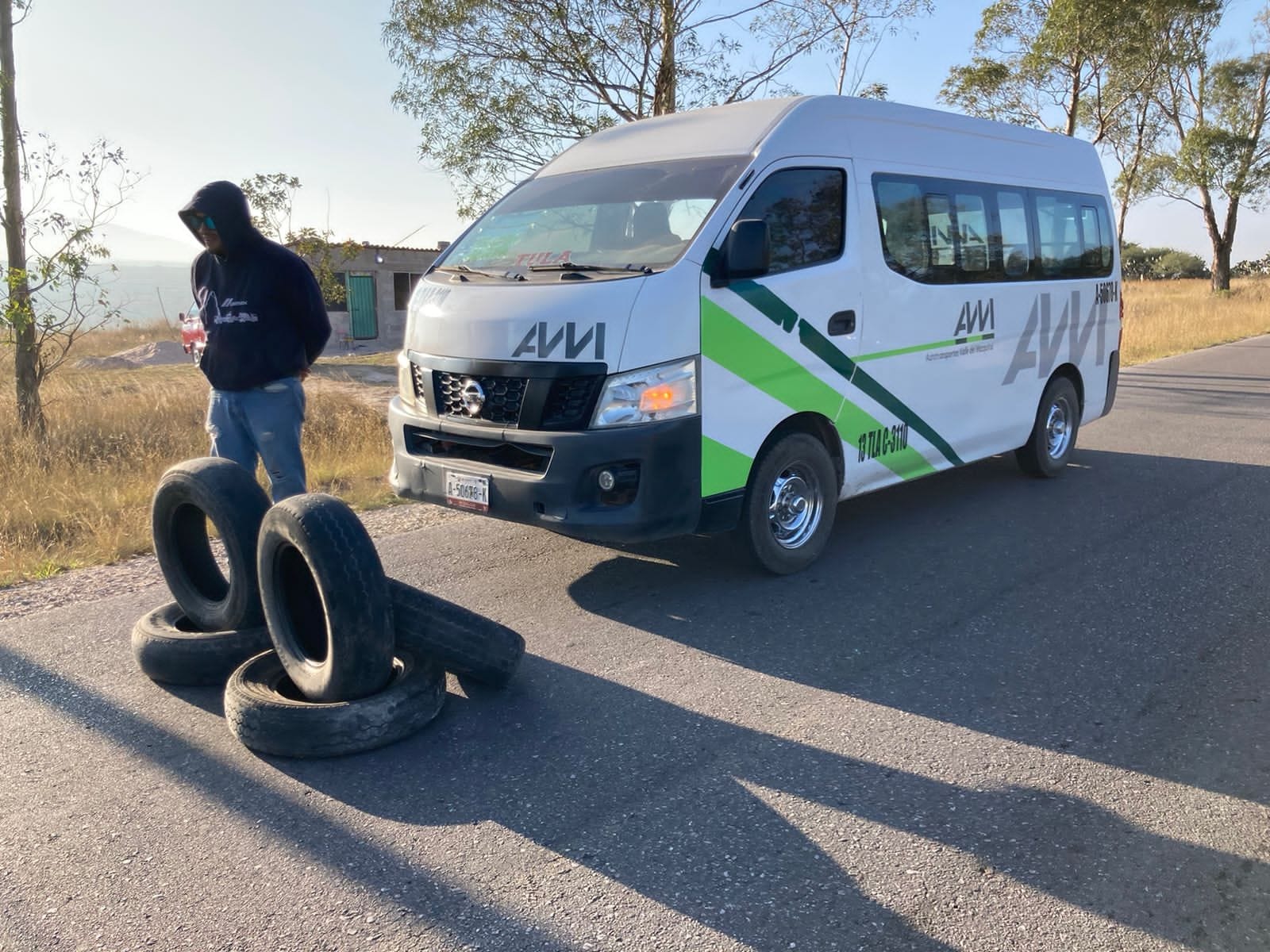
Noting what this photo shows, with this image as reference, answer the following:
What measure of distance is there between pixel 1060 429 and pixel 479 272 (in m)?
5.11

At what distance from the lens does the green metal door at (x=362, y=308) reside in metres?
26.7

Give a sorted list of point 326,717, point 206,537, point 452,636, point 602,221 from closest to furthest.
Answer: point 326,717
point 452,636
point 206,537
point 602,221

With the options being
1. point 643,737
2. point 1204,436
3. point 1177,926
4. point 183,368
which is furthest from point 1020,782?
point 183,368

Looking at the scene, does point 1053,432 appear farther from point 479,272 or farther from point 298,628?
point 298,628

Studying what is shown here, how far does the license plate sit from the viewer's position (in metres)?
4.72

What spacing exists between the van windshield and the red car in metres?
1.35

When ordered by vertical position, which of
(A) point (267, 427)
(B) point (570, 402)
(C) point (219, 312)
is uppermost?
(C) point (219, 312)

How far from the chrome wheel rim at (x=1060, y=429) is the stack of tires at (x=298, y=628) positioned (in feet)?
18.2

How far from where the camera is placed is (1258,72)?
118 feet

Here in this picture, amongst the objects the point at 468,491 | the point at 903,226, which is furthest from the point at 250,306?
the point at 903,226

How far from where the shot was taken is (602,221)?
5.22 meters

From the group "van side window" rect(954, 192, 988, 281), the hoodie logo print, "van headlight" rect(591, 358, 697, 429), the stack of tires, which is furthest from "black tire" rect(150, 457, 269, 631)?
"van side window" rect(954, 192, 988, 281)

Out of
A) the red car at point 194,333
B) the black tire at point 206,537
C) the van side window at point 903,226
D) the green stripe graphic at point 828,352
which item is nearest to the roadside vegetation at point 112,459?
the red car at point 194,333

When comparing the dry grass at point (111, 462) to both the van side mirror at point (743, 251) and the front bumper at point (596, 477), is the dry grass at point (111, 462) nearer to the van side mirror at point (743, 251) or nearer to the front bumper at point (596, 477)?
the front bumper at point (596, 477)
